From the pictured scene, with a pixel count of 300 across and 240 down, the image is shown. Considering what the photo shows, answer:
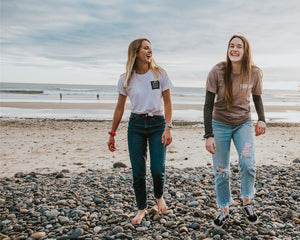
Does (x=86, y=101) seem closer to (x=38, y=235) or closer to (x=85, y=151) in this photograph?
(x=85, y=151)

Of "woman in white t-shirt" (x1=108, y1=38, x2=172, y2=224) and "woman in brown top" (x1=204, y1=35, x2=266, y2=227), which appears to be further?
"woman in white t-shirt" (x1=108, y1=38, x2=172, y2=224)

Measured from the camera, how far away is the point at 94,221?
4.22 meters

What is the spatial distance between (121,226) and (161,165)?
103cm

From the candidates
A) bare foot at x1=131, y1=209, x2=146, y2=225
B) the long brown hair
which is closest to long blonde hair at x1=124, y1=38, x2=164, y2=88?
the long brown hair

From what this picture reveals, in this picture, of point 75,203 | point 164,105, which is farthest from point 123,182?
point 164,105

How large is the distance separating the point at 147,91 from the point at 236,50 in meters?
1.25

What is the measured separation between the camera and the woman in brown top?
3.65 m

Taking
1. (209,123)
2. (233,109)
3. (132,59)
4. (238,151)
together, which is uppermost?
(132,59)

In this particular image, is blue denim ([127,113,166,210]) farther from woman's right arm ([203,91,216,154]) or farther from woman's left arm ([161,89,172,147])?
woman's right arm ([203,91,216,154])

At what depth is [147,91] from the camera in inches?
151

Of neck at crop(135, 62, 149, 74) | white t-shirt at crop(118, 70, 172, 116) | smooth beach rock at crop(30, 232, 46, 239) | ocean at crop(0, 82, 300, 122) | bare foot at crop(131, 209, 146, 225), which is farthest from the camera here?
ocean at crop(0, 82, 300, 122)

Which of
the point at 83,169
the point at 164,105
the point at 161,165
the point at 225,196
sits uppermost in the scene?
the point at 164,105

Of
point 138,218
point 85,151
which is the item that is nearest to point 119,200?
point 138,218

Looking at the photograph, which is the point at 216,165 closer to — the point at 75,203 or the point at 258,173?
the point at 75,203
